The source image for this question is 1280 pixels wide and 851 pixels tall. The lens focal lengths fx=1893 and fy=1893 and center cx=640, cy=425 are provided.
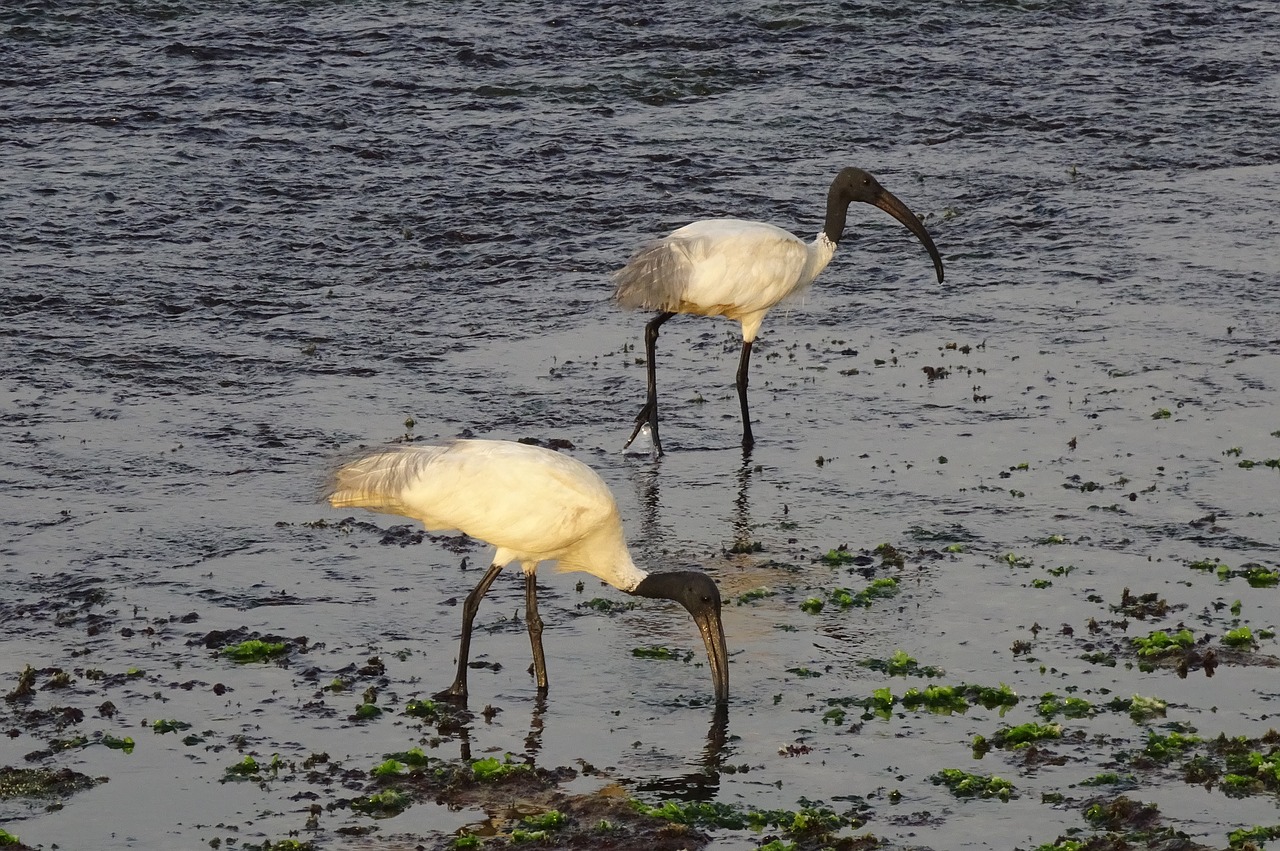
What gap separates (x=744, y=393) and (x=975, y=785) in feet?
13.2

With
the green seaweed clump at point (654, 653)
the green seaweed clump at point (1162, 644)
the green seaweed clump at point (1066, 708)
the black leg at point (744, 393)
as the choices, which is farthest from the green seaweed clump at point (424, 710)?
the black leg at point (744, 393)

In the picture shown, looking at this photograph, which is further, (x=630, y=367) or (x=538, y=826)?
(x=630, y=367)

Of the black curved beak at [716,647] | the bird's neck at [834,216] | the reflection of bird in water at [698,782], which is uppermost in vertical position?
the bird's neck at [834,216]

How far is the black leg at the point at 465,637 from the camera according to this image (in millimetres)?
6883

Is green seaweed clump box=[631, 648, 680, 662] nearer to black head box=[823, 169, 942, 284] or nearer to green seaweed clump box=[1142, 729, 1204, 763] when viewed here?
green seaweed clump box=[1142, 729, 1204, 763]

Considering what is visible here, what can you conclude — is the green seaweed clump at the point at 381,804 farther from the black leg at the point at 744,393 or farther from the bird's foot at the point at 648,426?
Answer: the black leg at the point at 744,393

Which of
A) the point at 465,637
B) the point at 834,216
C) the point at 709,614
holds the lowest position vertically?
the point at 465,637

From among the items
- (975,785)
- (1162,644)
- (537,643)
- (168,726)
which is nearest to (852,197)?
(1162,644)

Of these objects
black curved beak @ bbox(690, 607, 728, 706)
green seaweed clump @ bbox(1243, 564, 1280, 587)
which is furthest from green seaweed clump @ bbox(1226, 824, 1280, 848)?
green seaweed clump @ bbox(1243, 564, 1280, 587)

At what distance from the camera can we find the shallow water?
674 centimetres

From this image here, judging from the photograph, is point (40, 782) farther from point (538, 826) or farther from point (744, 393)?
point (744, 393)

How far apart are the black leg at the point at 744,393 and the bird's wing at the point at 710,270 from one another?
0.29 m

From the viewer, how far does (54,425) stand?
9734 millimetres

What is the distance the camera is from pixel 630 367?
35.8 ft
